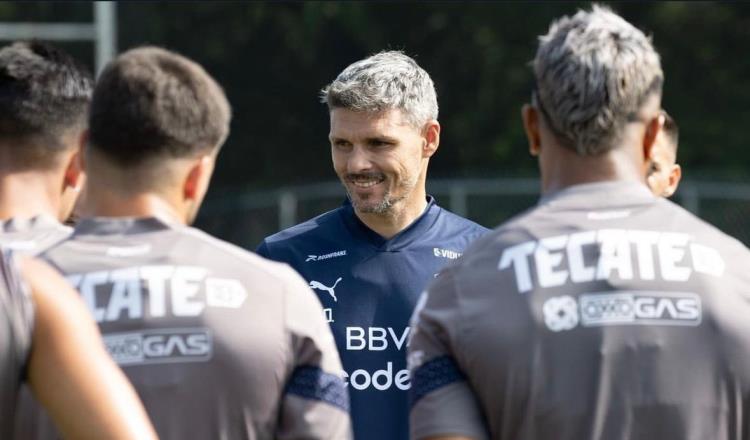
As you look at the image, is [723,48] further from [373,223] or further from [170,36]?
[373,223]

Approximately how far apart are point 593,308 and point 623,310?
0.19 ft

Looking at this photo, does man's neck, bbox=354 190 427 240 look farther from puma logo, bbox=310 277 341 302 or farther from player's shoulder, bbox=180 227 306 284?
player's shoulder, bbox=180 227 306 284

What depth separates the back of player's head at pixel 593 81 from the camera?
9.26ft

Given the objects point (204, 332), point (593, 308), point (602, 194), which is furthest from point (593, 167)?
point (204, 332)

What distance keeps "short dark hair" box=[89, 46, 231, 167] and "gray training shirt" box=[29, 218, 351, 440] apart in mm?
153

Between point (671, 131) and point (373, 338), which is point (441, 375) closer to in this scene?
point (671, 131)

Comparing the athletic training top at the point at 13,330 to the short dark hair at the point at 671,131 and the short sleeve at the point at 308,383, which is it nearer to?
the short sleeve at the point at 308,383

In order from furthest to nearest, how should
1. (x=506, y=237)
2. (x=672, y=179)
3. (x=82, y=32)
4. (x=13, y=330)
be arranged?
1. (x=82, y=32)
2. (x=672, y=179)
3. (x=506, y=237)
4. (x=13, y=330)

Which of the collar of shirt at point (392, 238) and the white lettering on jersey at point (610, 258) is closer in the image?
the white lettering on jersey at point (610, 258)

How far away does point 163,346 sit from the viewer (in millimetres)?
2824

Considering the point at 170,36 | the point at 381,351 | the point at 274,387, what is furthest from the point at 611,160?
the point at 170,36

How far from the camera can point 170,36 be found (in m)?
21.0

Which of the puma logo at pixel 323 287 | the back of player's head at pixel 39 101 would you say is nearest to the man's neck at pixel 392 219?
the puma logo at pixel 323 287

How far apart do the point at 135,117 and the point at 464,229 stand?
2.16m
